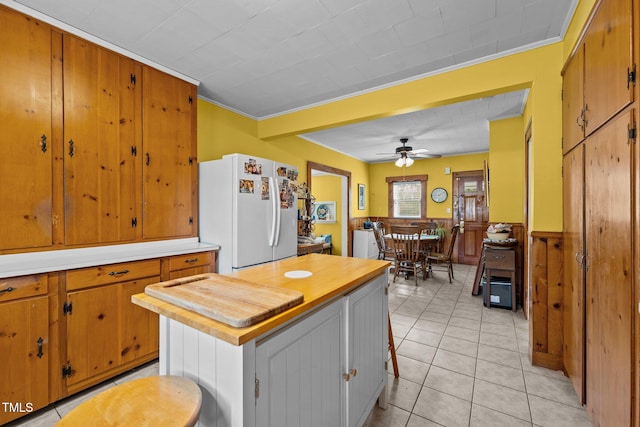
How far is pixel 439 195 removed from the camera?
663 cm

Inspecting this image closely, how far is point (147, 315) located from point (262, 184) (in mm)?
1565

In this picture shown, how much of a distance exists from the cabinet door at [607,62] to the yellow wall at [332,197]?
5.08 meters

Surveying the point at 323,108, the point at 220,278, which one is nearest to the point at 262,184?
the point at 323,108

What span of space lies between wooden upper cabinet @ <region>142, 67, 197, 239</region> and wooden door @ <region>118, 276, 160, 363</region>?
54 centimetres

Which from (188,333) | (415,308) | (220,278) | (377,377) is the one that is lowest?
(415,308)

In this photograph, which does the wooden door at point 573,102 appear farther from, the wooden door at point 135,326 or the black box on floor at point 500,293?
the wooden door at point 135,326

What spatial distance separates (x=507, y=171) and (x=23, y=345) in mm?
5120

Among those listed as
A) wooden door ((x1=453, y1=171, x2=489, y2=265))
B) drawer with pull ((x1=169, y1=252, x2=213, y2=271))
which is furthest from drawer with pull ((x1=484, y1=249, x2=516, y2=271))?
drawer with pull ((x1=169, y1=252, x2=213, y2=271))

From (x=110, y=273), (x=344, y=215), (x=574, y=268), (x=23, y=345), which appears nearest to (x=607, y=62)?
(x=574, y=268)

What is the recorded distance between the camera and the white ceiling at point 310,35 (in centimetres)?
186

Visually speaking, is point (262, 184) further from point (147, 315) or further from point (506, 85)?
point (506, 85)

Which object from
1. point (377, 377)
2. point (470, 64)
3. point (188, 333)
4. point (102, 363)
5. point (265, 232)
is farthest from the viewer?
point (265, 232)

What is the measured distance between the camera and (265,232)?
2992mm

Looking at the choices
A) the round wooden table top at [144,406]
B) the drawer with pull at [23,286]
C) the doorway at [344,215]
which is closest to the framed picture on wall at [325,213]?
the doorway at [344,215]
